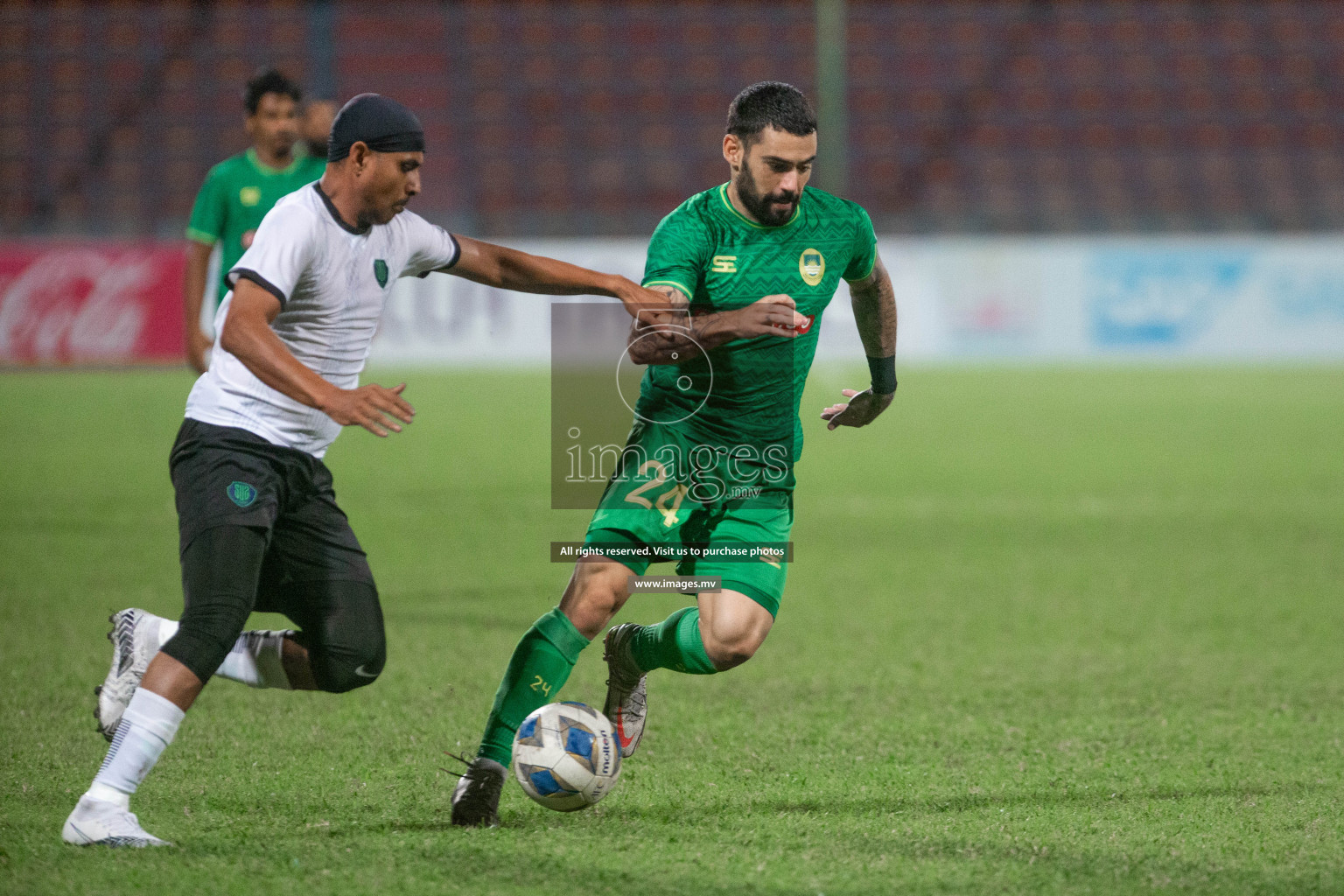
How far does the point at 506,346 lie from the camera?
20984 mm

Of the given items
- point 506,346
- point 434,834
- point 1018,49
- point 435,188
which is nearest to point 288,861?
point 434,834

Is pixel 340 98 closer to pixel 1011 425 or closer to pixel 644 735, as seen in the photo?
pixel 1011 425

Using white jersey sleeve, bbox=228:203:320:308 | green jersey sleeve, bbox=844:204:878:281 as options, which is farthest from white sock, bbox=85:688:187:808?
green jersey sleeve, bbox=844:204:878:281

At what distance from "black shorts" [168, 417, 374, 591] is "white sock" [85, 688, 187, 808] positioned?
0.41 meters

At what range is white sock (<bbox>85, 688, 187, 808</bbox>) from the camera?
360 centimetres

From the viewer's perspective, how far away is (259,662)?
433 cm

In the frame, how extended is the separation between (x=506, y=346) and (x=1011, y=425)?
8.25 m

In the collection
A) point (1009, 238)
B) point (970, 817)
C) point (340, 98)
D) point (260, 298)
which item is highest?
point (340, 98)

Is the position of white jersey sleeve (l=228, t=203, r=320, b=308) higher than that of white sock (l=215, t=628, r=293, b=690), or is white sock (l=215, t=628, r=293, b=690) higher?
white jersey sleeve (l=228, t=203, r=320, b=308)

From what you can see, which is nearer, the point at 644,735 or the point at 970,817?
the point at 970,817

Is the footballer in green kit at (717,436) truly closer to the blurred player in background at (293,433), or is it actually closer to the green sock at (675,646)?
the green sock at (675,646)

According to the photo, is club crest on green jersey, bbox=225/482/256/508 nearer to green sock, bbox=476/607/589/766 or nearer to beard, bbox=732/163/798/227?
green sock, bbox=476/607/589/766

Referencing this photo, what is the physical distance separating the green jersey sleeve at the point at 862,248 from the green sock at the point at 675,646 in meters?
1.05

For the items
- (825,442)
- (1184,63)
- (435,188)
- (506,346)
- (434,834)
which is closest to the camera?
(434,834)
